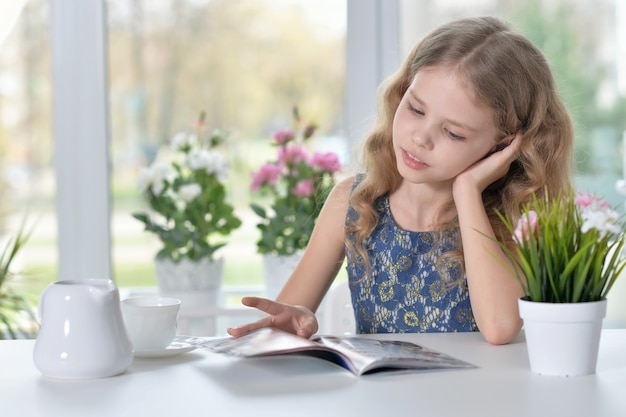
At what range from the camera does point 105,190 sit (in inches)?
118

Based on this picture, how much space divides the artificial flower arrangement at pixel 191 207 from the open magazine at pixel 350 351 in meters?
1.41

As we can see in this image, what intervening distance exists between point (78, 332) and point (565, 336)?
25.6 inches

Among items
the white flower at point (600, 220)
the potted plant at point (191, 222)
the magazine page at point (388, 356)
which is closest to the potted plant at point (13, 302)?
the potted plant at point (191, 222)

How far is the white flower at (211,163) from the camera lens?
279cm

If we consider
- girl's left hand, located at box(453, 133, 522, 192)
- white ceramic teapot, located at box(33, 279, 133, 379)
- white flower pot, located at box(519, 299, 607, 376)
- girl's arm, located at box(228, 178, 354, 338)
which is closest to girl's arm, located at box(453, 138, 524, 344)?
girl's left hand, located at box(453, 133, 522, 192)

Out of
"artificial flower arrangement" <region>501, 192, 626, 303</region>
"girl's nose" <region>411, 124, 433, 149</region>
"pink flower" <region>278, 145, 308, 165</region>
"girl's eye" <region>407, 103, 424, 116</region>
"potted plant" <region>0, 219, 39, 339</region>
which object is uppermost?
"girl's eye" <region>407, 103, 424, 116</region>

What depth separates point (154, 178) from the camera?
9.14ft

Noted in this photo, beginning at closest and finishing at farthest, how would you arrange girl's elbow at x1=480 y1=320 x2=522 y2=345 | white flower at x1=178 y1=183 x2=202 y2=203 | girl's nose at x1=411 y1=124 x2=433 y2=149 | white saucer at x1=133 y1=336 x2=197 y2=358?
1. white saucer at x1=133 y1=336 x2=197 y2=358
2. girl's elbow at x1=480 y1=320 x2=522 y2=345
3. girl's nose at x1=411 y1=124 x2=433 y2=149
4. white flower at x1=178 y1=183 x2=202 y2=203

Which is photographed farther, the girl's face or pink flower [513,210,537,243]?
the girl's face

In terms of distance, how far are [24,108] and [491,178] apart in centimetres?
181

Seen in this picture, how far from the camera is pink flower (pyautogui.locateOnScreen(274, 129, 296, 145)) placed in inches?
111

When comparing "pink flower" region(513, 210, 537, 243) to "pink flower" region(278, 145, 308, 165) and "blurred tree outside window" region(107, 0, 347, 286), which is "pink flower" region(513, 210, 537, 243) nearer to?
"pink flower" region(278, 145, 308, 165)

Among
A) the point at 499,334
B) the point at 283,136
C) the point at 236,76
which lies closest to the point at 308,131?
the point at 283,136

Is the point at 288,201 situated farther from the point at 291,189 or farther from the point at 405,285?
the point at 405,285
